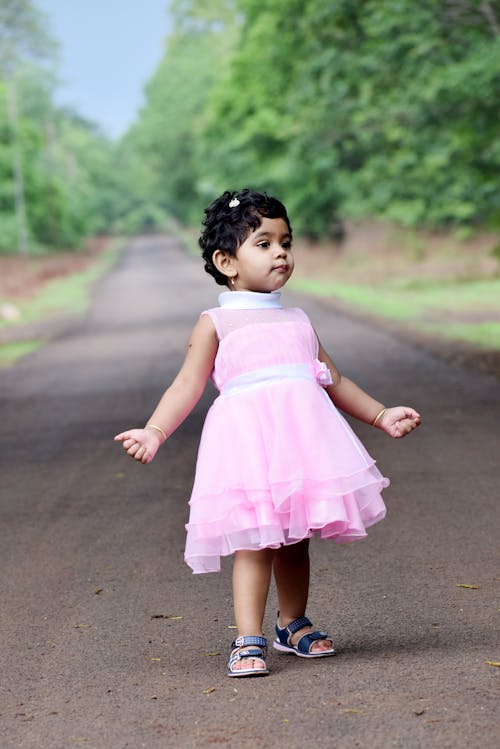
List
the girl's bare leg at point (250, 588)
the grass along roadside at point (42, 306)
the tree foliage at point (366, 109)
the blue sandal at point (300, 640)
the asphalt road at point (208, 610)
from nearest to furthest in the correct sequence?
1. the asphalt road at point (208, 610)
2. the girl's bare leg at point (250, 588)
3. the blue sandal at point (300, 640)
4. the grass along roadside at point (42, 306)
5. the tree foliage at point (366, 109)

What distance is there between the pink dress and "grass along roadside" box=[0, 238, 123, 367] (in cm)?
1428

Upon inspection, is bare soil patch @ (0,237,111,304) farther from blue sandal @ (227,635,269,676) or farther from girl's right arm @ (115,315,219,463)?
blue sandal @ (227,635,269,676)

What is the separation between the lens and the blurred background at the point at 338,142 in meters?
21.8

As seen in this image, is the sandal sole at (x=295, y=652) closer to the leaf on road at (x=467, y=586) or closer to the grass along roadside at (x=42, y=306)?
the leaf on road at (x=467, y=586)

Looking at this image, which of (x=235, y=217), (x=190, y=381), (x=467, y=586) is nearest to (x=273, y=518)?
(x=190, y=381)

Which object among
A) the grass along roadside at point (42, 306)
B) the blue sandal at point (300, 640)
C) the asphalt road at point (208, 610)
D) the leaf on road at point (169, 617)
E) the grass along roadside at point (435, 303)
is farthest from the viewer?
the grass along roadside at point (42, 306)

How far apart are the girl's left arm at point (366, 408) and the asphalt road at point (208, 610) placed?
0.78m

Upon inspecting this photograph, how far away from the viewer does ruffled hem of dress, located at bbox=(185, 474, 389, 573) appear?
3.97 metres

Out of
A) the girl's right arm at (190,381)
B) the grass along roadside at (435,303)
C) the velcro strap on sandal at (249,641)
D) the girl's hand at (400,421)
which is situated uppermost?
the girl's right arm at (190,381)

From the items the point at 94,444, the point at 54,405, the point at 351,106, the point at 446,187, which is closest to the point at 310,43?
the point at 351,106

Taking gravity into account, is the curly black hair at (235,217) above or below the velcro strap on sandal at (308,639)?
above

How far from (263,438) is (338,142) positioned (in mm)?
28322

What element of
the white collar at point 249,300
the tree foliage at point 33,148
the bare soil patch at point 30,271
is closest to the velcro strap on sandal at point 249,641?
the white collar at point 249,300

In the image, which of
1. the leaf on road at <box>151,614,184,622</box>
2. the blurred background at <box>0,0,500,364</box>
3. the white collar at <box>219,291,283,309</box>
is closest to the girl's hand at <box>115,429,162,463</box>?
the white collar at <box>219,291,283,309</box>
